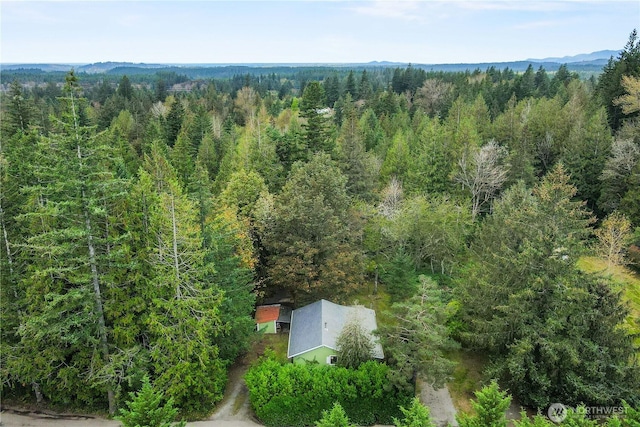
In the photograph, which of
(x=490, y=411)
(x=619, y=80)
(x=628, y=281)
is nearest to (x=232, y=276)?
(x=490, y=411)

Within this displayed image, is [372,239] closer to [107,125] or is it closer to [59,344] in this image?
[59,344]

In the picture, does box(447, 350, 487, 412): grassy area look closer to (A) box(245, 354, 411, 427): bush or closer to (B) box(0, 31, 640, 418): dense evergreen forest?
(B) box(0, 31, 640, 418): dense evergreen forest

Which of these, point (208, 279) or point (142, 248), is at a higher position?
point (142, 248)

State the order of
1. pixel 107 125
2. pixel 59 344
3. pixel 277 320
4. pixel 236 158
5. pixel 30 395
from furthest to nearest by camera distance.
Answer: pixel 107 125 → pixel 236 158 → pixel 277 320 → pixel 30 395 → pixel 59 344

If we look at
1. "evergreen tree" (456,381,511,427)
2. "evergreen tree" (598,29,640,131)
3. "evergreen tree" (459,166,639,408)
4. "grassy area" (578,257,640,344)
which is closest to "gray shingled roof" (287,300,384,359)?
"evergreen tree" (459,166,639,408)

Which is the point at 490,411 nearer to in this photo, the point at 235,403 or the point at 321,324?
the point at 321,324

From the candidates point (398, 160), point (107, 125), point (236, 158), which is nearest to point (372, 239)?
point (398, 160)
